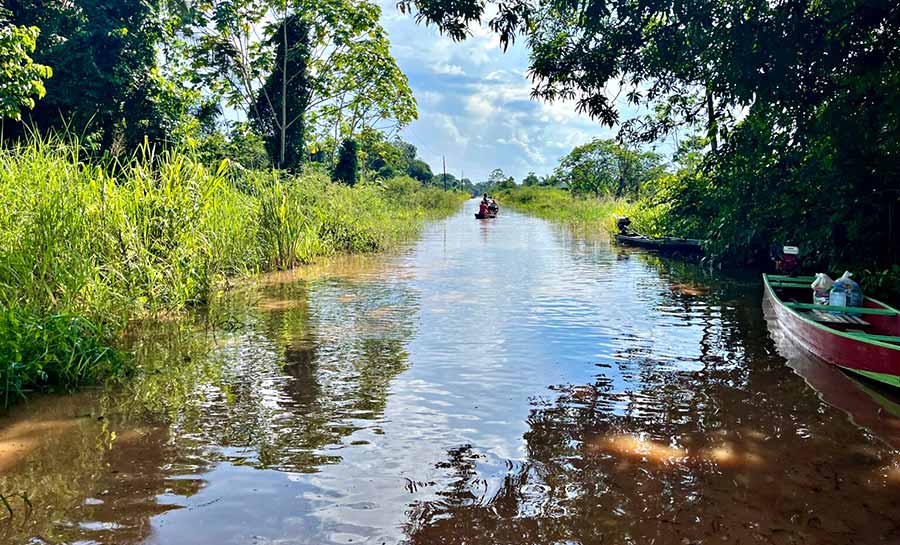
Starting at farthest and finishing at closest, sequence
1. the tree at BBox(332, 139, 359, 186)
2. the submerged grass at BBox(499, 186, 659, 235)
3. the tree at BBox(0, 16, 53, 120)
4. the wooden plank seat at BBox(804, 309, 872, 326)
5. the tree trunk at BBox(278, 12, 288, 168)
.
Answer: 1. the tree at BBox(332, 139, 359, 186)
2. the tree trunk at BBox(278, 12, 288, 168)
3. the submerged grass at BBox(499, 186, 659, 235)
4. the tree at BBox(0, 16, 53, 120)
5. the wooden plank seat at BBox(804, 309, 872, 326)

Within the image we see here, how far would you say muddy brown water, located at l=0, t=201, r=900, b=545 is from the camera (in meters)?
3.36

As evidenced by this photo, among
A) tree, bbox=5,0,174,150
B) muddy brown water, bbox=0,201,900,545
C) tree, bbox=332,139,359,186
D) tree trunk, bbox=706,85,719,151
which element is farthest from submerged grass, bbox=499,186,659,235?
tree, bbox=5,0,174,150

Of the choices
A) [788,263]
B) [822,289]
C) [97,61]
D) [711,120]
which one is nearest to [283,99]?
[97,61]

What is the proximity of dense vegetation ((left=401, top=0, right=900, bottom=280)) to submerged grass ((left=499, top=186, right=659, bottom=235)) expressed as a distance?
9325 millimetres

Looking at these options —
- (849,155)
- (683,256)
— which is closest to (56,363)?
(849,155)

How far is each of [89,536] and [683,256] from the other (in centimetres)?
1635

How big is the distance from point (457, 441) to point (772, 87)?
6430 mm

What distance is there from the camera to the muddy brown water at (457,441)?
3.36 metres

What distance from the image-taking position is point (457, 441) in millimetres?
4484

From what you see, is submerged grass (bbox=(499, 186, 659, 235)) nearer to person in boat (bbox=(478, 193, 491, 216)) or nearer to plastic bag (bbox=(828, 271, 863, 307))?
person in boat (bbox=(478, 193, 491, 216))

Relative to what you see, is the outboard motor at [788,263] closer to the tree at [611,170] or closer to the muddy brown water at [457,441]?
the muddy brown water at [457,441]

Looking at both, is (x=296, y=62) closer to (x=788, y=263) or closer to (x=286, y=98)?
(x=286, y=98)

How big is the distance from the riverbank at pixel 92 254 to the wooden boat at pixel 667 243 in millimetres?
11369

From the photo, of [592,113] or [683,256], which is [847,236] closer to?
[592,113]
